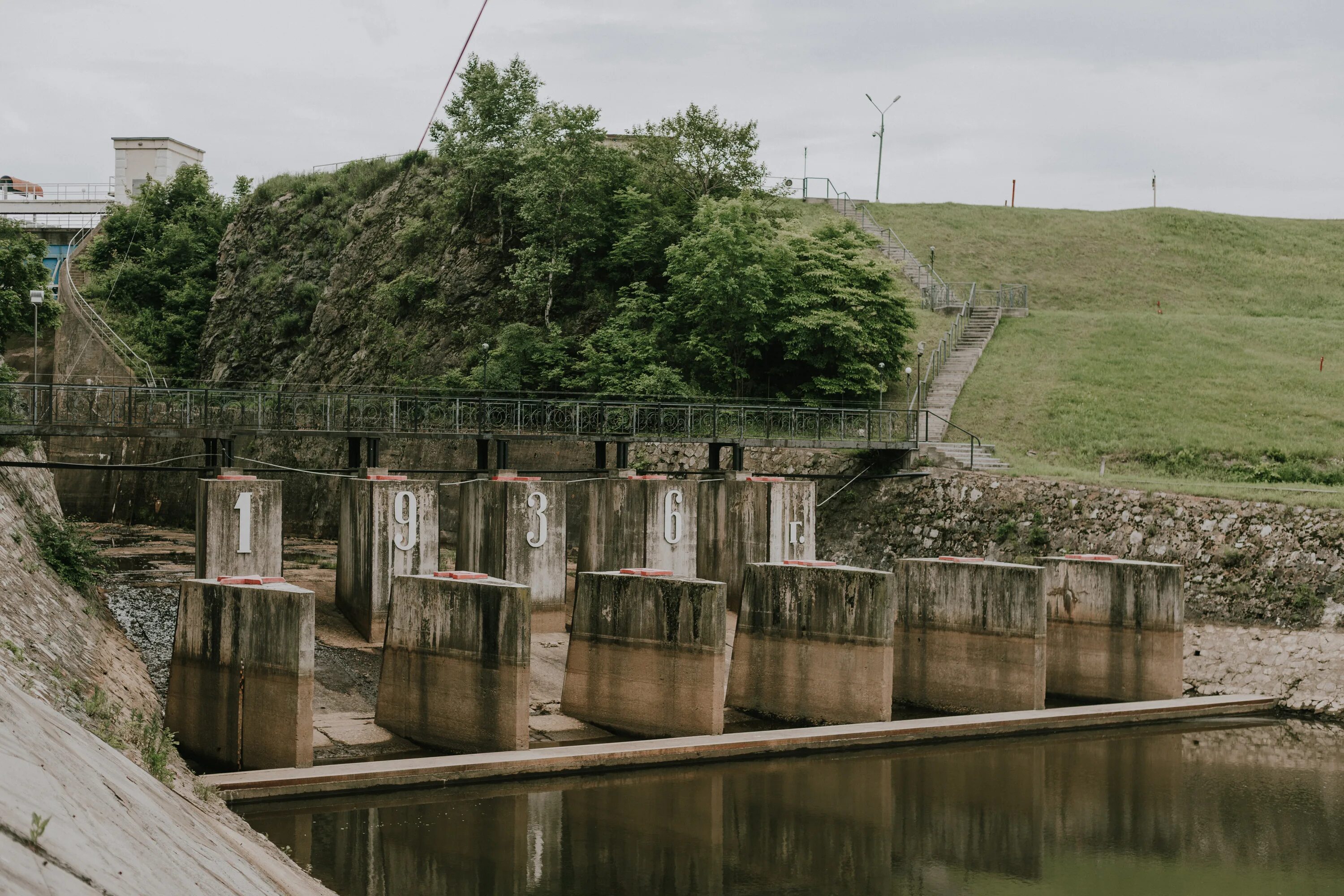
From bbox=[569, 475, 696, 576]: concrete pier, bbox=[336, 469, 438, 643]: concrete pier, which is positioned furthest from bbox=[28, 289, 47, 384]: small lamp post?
bbox=[569, 475, 696, 576]: concrete pier

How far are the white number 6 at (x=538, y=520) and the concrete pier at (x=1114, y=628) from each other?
11.8m

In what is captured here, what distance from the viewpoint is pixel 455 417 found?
123 feet

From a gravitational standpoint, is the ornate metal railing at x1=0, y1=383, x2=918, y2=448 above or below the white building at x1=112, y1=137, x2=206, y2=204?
below

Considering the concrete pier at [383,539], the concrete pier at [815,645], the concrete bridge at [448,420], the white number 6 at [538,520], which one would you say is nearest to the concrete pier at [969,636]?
the concrete pier at [815,645]

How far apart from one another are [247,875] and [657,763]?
12.6 meters

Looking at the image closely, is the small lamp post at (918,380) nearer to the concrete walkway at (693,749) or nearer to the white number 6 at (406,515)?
the concrete walkway at (693,749)

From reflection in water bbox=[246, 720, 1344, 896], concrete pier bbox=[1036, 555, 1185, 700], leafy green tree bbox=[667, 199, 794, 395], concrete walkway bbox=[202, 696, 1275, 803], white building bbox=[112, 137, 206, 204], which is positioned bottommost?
reflection in water bbox=[246, 720, 1344, 896]

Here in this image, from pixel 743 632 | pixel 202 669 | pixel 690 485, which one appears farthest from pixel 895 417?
pixel 202 669

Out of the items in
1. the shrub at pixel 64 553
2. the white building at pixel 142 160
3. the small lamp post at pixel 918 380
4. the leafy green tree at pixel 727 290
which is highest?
the white building at pixel 142 160

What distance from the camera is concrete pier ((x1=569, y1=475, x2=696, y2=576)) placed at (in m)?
31.5

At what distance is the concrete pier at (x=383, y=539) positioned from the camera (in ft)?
90.3

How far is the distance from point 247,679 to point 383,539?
8510mm

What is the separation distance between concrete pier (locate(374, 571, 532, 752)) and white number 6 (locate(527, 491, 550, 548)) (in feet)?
24.2

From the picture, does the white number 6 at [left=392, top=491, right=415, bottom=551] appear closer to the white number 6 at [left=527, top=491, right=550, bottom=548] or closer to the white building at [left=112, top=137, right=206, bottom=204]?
the white number 6 at [left=527, top=491, right=550, bottom=548]
